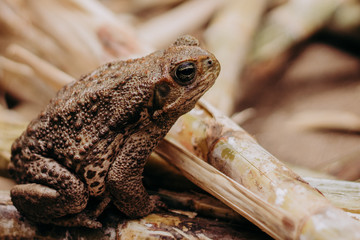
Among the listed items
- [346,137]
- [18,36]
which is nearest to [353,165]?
[346,137]

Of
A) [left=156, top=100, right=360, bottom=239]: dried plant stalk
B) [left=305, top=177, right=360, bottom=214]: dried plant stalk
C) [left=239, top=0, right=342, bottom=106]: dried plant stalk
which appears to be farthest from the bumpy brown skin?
[left=239, top=0, right=342, bottom=106]: dried plant stalk

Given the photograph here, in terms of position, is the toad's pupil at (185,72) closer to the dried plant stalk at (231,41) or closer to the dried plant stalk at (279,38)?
the dried plant stalk at (231,41)

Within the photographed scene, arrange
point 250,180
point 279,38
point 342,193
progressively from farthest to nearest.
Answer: point 279,38 < point 342,193 < point 250,180

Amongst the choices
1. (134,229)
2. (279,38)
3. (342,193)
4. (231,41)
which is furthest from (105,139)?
(279,38)

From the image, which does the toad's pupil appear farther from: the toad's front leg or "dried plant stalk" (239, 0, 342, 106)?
"dried plant stalk" (239, 0, 342, 106)

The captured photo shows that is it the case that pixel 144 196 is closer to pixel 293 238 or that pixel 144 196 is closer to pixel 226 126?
pixel 226 126

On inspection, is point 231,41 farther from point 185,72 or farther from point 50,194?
point 50,194
